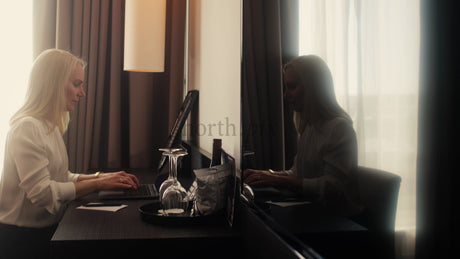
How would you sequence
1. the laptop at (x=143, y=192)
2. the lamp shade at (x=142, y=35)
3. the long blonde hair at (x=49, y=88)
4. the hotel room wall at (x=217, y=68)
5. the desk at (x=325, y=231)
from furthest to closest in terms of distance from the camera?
the lamp shade at (x=142, y=35), the long blonde hair at (x=49, y=88), the laptop at (x=143, y=192), the hotel room wall at (x=217, y=68), the desk at (x=325, y=231)

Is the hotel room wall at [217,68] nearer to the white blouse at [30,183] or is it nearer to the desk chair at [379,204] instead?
the white blouse at [30,183]

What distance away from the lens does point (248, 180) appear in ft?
3.67

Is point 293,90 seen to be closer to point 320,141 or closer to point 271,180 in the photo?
point 320,141

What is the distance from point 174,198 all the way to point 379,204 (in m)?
0.97

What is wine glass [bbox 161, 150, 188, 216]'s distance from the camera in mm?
1312

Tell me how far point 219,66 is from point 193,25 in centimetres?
100

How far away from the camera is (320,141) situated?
1.90 feet

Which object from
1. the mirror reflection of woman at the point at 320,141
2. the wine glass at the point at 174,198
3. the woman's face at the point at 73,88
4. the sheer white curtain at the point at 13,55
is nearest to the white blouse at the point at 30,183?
the woman's face at the point at 73,88

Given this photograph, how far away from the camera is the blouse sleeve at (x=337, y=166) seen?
475mm

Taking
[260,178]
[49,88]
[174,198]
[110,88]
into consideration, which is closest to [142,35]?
[110,88]

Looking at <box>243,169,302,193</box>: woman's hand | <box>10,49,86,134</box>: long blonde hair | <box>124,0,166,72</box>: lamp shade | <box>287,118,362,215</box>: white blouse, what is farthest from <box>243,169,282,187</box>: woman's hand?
<box>124,0,166,72</box>: lamp shade

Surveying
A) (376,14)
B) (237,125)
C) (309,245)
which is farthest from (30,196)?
(376,14)

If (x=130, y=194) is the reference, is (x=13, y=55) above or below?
above

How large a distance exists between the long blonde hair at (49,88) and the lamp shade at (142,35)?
0.65 m
